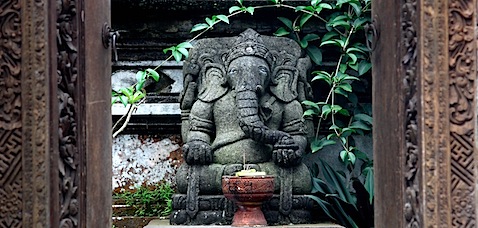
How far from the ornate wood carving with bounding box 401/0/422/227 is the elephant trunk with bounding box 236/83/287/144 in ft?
7.51

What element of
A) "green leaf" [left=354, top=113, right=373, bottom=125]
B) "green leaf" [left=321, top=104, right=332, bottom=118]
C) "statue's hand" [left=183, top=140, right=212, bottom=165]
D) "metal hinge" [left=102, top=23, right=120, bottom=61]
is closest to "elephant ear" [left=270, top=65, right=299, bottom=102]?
"green leaf" [left=321, top=104, right=332, bottom=118]

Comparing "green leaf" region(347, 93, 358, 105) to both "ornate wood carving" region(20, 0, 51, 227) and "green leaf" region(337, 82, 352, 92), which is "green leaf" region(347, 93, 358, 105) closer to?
"green leaf" region(337, 82, 352, 92)

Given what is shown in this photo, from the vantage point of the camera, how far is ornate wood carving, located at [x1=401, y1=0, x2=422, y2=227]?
12.6 ft

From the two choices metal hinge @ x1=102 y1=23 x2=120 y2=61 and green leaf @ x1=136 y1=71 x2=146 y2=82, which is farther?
green leaf @ x1=136 y1=71 x2=146 y2=82

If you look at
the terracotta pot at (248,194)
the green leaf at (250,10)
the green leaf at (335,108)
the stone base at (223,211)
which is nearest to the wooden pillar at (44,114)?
the terracotta pot at (248,194)

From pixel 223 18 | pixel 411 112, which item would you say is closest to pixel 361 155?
pixel 223 18

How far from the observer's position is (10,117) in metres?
3.67

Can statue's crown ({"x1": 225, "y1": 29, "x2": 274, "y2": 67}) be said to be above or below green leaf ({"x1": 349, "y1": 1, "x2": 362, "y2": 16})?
below

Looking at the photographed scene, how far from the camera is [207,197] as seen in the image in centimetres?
618

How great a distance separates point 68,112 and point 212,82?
2653 millimetres

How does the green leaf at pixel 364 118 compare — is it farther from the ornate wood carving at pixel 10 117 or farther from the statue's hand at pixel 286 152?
the ornate wood carving at pixel 10 117

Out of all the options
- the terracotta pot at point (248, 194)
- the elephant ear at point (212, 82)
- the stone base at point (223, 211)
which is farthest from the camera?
the elephant ear at point (212, 82)

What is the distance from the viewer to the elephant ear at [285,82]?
6483 mm

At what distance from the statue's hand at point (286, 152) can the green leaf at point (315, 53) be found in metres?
0.86
